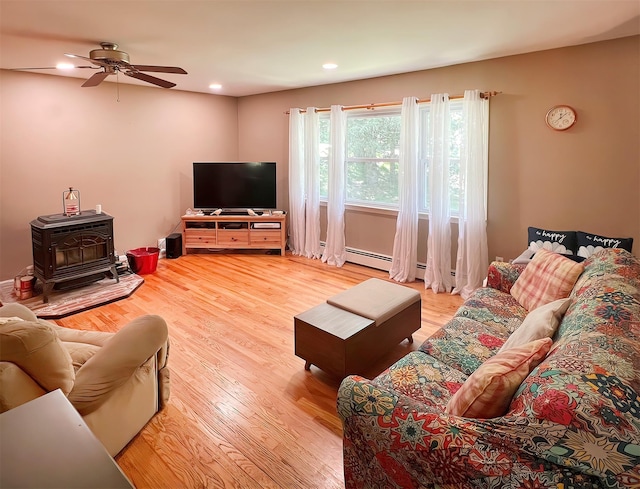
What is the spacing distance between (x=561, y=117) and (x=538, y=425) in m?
3.29

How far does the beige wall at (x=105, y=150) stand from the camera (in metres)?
4.29

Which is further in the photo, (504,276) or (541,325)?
(504,276)

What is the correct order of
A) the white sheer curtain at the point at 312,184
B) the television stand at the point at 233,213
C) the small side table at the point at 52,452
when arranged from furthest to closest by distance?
the television stand at the point at 233,213 → the white sheer curtain at the point at 312,184 → the small side table at the point at 52,452

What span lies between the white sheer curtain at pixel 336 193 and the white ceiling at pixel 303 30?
1087 mm

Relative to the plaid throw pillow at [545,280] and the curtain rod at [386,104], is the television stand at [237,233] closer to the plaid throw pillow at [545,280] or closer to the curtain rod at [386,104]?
the curtain rod at [386,104]

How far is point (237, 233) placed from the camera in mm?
5730

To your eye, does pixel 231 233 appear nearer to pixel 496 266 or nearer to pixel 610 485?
pixel 496 266

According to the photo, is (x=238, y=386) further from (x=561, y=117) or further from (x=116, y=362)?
(x=561, y=117)

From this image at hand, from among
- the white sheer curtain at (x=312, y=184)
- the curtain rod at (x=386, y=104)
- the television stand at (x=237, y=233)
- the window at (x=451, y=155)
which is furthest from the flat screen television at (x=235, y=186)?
the window at (x=451, y=155)

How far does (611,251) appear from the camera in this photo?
95.6 inches

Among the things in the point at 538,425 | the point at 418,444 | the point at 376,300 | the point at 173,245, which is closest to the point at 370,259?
the point at 376,300

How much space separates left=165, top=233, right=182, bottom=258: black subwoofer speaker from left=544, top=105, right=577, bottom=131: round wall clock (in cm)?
478

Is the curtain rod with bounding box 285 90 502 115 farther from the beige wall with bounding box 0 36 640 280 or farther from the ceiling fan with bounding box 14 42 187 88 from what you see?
the ceiling fan with bounding box 14 42 187 88

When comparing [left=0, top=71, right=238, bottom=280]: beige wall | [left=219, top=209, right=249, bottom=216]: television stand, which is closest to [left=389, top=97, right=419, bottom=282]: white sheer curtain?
[left=219, top=209, right=249, bottom=216]: television stand
